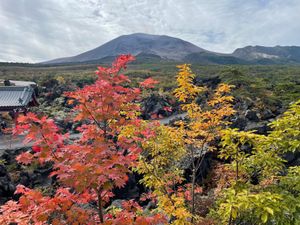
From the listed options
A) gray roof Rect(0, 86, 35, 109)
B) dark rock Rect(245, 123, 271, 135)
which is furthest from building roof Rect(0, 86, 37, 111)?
dark rock Rect(245, 123, 271, 135)

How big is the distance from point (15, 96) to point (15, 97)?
14 cm

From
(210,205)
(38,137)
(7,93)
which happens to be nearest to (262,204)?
(38,137)

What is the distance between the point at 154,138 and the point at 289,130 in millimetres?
3058

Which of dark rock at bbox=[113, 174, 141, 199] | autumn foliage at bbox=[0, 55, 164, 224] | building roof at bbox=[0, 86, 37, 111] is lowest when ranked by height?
dark rock at bbox=[113, 174, 141, 199]

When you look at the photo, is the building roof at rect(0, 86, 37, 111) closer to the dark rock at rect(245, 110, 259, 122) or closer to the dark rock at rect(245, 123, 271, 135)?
the dark rock at rect(245, 110, 259, 122)

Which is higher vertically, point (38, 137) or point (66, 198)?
point (38, 137)

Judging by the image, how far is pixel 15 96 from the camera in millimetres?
23859

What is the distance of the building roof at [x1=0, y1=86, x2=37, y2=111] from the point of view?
2312cm

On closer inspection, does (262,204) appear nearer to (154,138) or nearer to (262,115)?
(154,138)

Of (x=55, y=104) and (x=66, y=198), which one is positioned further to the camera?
(x=55, y=104)

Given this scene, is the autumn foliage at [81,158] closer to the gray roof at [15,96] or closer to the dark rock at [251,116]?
the dark rock at [251,116]

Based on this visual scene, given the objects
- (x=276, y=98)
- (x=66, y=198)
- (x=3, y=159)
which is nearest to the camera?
(x=66, y=198)

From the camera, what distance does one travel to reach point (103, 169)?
3221mm

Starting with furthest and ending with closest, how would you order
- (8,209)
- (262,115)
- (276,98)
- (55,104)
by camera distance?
1. (55,104)
2. (276,98)
3. (262,115)
4. (8,209)
